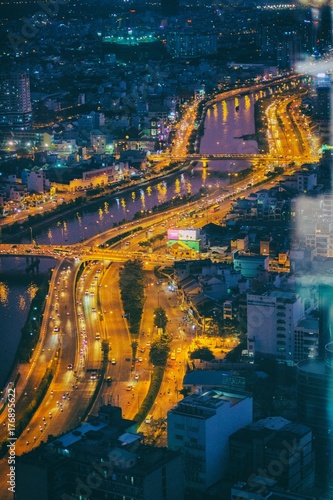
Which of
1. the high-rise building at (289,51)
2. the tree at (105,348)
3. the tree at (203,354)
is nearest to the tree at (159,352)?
the tree at (203,354)

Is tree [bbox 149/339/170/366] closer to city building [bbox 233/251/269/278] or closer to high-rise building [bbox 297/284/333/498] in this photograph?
high-rise building [bbox 297/284/333/498]

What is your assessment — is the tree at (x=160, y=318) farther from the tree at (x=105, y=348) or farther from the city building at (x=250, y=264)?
the city building at (x=250, y=264)

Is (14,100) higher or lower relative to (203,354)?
higher

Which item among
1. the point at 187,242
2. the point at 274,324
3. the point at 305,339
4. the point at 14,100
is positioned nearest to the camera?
the point at 305,339

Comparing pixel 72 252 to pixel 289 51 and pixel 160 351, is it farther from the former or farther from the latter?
pixel 289 51

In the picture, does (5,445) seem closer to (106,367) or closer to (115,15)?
(106,367)

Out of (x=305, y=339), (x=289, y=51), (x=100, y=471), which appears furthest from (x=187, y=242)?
(x=289, y=51)

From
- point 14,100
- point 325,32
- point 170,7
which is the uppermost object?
point 170,7
